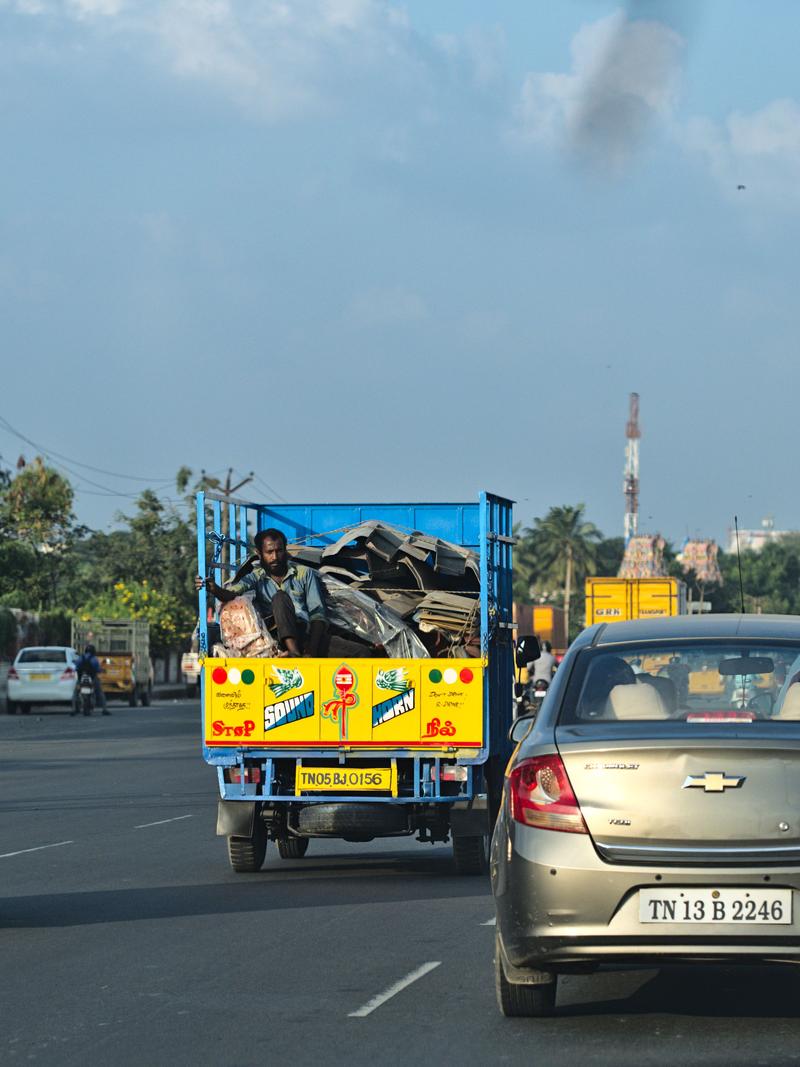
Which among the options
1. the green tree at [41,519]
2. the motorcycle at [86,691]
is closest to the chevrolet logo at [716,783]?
the motorcycle at [86,691]

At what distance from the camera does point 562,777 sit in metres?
7.05

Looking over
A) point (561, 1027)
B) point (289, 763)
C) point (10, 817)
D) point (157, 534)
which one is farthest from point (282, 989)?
point (157, 534)

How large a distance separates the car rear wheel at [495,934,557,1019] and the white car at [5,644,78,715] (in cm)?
3926

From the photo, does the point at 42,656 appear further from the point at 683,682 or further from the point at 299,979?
the point at 683,682

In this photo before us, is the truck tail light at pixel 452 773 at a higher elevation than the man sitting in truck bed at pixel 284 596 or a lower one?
lower

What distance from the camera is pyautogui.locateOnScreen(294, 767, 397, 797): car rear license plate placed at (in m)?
13.0

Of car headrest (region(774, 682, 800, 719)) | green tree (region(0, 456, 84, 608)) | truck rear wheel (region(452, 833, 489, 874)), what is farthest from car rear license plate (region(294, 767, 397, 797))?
green tree (region(0, 456, 84, 608))

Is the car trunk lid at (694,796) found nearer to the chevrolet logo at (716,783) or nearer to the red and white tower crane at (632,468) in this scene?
the chevrolet logo at (716,783)

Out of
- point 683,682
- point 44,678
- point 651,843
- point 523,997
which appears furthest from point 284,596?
point 44,678

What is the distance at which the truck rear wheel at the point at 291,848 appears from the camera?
48.5ft

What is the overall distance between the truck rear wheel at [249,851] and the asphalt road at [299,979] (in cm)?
12

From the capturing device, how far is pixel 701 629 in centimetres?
810

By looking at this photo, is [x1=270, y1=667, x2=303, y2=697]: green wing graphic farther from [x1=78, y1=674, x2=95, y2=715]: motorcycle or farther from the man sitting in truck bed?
[x1=78, y1=674, x2=95, y2=715]: motorcycle

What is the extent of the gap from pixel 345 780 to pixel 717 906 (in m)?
6.42
